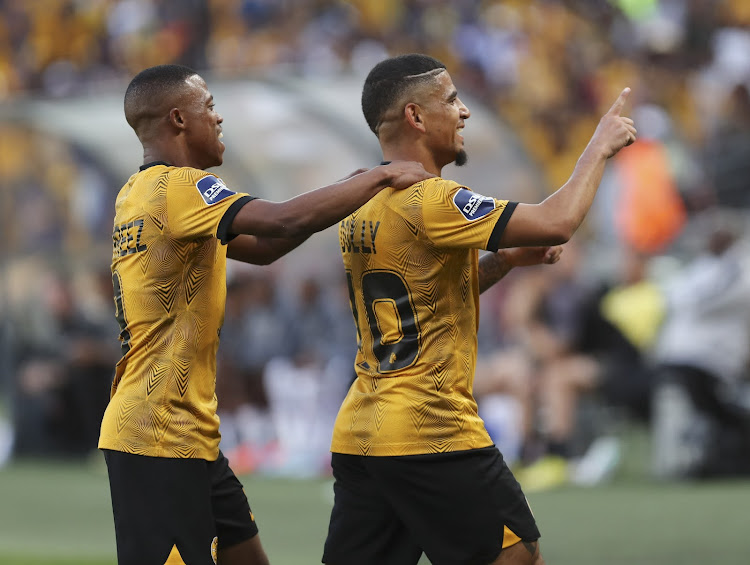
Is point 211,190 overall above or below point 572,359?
above

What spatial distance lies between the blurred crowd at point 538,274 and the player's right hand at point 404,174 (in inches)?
262

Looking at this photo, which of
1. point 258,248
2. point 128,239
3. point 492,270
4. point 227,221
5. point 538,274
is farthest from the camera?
point 538,274

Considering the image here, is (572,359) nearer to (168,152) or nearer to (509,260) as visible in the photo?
(509,260)

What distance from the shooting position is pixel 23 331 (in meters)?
14.1

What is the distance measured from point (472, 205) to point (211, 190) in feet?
2.72

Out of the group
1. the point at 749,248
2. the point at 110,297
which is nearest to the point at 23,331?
the point at 110,297

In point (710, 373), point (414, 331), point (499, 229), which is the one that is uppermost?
point (499, 229)

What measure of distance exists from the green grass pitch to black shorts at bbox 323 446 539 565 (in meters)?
3.45

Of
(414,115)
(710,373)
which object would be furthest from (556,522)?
(414,115)

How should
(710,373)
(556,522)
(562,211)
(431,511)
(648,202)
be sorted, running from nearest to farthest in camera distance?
(562,211) → (431,511) → (556,522) → (710,373) → (648,202)

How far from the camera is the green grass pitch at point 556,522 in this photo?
7.93 m

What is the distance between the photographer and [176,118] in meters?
4.47

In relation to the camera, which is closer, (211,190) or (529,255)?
(211,190)

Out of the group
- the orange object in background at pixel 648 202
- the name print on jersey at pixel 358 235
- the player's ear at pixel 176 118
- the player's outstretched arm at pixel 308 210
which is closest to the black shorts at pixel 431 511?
the name print on jersey at pixel 358 235
